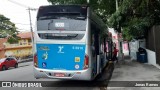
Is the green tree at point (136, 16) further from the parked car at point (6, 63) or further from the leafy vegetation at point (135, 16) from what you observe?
the parked car at point (6, 63)

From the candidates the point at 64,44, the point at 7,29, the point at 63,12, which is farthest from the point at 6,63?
the point at 64,44

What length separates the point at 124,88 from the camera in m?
10.3

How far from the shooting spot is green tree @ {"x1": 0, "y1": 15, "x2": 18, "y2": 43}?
53531mm

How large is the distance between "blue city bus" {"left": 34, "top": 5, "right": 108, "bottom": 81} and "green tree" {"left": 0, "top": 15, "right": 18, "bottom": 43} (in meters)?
44.1

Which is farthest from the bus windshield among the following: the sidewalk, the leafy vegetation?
the leafy vegetation

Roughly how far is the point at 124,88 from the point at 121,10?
1154 cm

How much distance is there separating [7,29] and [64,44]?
45316mm

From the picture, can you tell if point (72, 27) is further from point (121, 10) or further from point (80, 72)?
point (121, 10)

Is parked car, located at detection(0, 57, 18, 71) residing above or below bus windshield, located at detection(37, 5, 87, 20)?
below

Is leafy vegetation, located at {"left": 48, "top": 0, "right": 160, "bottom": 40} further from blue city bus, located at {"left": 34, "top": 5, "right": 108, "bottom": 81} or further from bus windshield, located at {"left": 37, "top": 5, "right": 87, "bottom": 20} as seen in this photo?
blue city bus, located at {"left": 34, "top": 5, "right": 108, "bottom": 81}

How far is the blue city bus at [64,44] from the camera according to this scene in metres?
10.8

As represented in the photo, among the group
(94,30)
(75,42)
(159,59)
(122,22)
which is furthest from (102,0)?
(75,42)

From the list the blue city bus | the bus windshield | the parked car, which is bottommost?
the parked car

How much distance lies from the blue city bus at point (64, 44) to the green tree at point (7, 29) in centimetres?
4406
